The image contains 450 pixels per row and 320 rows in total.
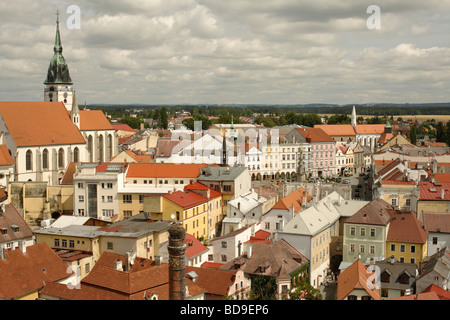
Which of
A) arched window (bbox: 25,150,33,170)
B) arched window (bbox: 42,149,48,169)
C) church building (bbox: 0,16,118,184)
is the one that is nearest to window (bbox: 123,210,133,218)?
church building (bbox: 0,16,118,184)

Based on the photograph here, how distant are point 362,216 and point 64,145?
1755 inches

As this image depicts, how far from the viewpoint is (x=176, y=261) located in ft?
58.2

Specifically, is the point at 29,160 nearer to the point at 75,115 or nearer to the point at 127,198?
the point at 75,115

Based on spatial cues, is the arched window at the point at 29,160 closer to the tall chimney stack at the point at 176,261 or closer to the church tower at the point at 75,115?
the church tower at the point at 75,115

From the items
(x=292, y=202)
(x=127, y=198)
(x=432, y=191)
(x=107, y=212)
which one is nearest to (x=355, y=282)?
(x=292, y=202)

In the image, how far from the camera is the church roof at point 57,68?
291 feet

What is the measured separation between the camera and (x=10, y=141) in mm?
65312

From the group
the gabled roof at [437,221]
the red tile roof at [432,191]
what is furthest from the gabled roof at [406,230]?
the red tile roof at [432,191]

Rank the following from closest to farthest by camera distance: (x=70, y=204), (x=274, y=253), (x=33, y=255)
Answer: (x=33, y=255) → (x=274, y=253) → (x=70, y=204)

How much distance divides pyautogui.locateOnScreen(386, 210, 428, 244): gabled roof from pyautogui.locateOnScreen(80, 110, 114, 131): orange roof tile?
50.6m

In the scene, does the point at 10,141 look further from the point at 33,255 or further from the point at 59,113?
the point at 33,255

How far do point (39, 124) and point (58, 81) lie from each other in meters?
19.8

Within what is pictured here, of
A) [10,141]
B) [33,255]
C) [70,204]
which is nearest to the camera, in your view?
[33,255]
